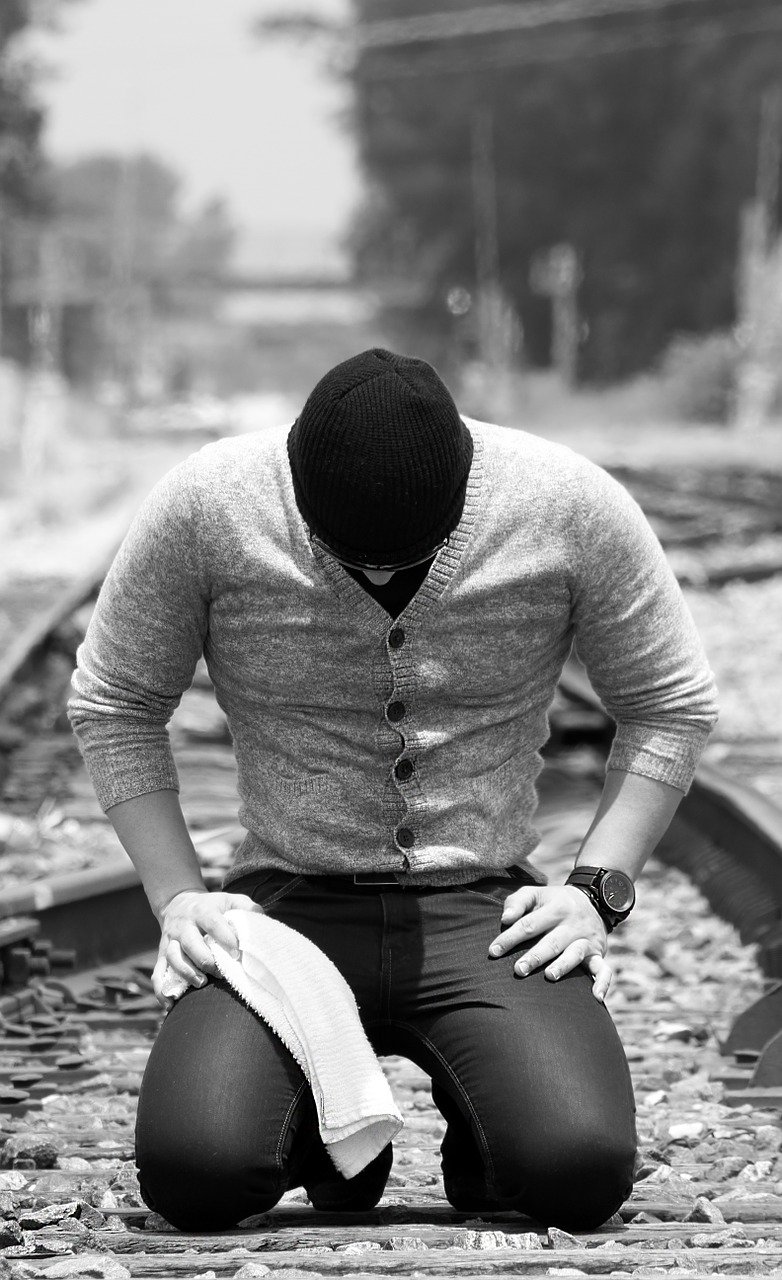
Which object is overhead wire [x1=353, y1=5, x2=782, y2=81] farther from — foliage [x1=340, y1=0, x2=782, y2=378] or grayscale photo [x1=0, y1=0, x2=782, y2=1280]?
grayscale photo [x1=0, y1=0, x2=782, y2=1280]

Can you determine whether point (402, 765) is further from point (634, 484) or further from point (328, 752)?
point (634, 484)

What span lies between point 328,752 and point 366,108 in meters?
57.2

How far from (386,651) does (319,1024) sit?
1.69 feet

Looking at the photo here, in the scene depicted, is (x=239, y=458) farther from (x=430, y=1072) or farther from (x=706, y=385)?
(x=706, y=385)

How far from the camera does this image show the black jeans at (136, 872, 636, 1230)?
2207mm

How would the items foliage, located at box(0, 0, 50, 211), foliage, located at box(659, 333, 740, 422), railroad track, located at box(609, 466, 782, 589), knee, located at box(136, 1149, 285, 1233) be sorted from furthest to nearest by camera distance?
foliage, located at box(0, 0, 50, 211) → foliage, located at box(659, 333, 740, 422) → railroad track, located at box(609, 466, 782, 589) → knee, located at box(136, 1149, 285, 1233)

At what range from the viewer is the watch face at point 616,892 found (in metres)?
2.47

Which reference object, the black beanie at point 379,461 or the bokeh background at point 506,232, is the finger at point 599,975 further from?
the bokeh background at point 506,232

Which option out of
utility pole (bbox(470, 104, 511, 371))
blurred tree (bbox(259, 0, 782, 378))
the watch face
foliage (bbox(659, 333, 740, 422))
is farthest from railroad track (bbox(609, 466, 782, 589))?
utility pole (bbox(470, 104, 511, 371))

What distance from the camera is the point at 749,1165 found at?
2605 millimetres

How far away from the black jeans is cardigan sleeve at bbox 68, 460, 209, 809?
0.29m

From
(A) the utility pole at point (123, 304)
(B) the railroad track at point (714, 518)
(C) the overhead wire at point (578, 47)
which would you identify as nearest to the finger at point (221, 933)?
(B) the railroad track at point (714, 518)

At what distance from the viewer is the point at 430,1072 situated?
2480 mm

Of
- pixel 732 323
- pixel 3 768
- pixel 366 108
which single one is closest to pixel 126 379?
pixel 366 108
